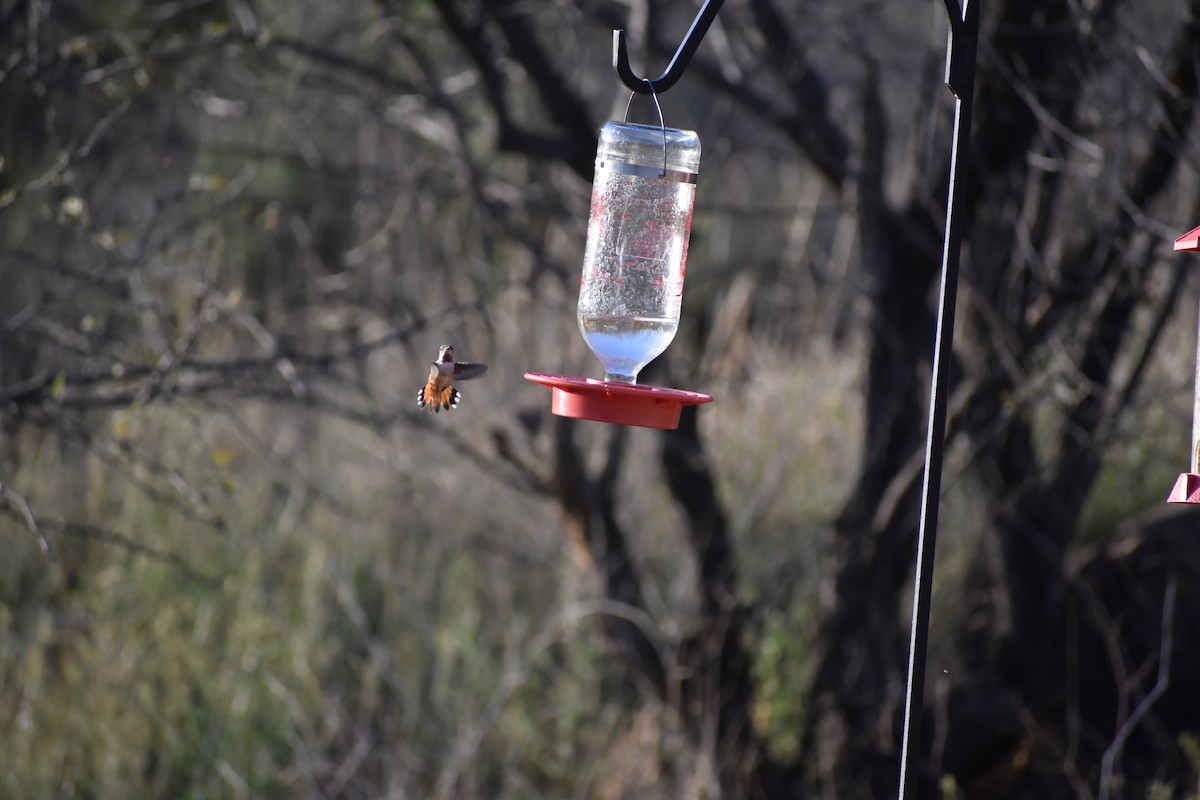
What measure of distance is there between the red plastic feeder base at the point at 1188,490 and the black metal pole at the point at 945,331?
18.1 inches

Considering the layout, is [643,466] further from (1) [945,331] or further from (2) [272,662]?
(1) [945,331]

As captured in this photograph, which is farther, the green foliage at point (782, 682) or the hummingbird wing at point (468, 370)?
the green foliage at point (782, 682)

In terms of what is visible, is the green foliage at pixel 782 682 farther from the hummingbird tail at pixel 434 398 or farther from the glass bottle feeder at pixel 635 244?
the hummingbird tail at pixel 434 398

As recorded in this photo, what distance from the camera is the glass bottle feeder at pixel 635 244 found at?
2.50 m

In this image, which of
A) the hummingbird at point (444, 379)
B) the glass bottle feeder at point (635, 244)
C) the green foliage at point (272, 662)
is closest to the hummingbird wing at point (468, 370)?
the hummingbird at point (444, 379)

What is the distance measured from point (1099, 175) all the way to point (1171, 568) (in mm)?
1723

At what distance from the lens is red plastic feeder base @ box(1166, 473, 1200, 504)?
2025mm

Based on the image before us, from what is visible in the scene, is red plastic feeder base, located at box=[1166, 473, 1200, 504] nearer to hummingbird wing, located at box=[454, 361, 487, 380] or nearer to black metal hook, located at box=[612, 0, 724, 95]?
black metal hook, located at box=[612, 0, 724, 95]

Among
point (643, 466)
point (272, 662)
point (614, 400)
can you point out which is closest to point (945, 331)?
point (614, 400)

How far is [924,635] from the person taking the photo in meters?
1.89

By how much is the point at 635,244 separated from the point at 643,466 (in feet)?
10.6

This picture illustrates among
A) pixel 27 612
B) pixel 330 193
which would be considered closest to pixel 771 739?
pixel 27 612

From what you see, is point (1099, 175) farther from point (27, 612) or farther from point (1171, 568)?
point (27, 612)

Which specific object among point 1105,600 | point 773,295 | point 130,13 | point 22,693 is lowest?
point 22,693
